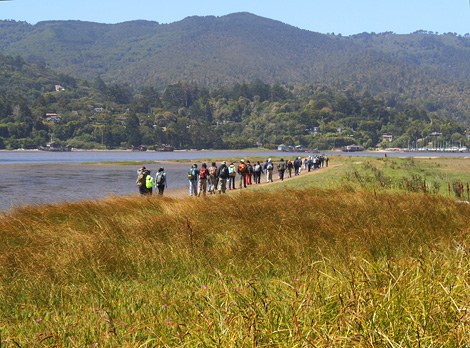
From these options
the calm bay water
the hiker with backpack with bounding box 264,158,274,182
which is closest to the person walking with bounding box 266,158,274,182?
the hiker with backpack with bounding box 264,158,274,182

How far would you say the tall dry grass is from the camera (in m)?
4.55

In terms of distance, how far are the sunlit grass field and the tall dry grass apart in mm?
24

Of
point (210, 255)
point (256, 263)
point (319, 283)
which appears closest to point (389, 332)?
point (319, 283)

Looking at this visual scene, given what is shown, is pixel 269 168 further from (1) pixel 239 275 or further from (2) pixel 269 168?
(1) pixel 239 275

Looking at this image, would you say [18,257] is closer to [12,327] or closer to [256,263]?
[12,327]

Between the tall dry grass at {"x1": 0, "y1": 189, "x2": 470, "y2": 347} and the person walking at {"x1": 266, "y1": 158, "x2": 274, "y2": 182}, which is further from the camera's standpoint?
the person walking at {"x1": 266, "y1": 158, "x2": 274, "y2": 182}

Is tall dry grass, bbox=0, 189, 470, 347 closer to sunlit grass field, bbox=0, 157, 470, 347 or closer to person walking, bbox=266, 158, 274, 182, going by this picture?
sunlit grass field, bbox=0, 157, 470, 347

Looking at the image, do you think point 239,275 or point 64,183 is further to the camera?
point 64,183

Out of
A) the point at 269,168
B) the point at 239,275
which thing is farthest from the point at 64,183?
the point at 239,275

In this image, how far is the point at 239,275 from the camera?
22.6ft

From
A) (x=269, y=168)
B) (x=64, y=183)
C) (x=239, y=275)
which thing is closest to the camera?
(x=239, y=275)

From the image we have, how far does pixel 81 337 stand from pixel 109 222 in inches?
203

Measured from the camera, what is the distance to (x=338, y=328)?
182 inches

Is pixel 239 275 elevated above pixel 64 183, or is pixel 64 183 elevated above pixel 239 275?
pixel 239 275
